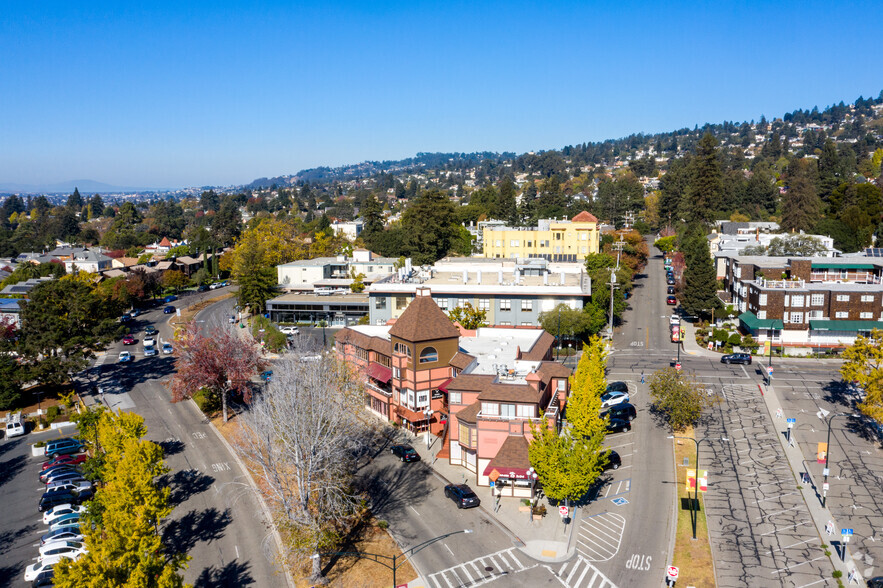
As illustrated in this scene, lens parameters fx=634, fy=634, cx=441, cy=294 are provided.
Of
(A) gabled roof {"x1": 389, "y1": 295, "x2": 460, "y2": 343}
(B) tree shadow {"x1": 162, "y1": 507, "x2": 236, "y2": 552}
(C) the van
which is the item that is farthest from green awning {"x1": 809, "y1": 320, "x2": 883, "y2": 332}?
(C) the van

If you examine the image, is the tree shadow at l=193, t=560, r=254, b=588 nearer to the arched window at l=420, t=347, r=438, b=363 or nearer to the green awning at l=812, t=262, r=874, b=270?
the arched window at l=420, t=347, r=438, b=363

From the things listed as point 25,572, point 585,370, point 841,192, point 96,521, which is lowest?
point 25,572

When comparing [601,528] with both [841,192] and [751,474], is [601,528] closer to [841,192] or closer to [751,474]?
[751,474]

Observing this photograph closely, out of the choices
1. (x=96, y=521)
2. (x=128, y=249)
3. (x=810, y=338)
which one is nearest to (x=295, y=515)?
(x=96, y=521)

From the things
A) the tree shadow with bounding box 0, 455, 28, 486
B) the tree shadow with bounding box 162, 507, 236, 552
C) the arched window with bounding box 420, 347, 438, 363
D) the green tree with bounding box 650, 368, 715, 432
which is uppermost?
the arched window with bounding box 420, 347, 438, 363

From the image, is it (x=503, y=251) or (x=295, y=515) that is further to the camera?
(x=503, y=251)

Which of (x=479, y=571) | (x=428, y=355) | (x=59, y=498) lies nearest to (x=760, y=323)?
(x=428, y=355)

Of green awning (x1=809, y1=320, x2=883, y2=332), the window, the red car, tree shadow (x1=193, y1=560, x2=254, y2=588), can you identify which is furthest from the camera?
A: green awning (x1=809, y1=320, x2=883, y2=332)

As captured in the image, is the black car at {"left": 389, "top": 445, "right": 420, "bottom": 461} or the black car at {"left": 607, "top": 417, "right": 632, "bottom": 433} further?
the black car at {"left": 607, "top": 417, "right": 632, "bottom": 433}
